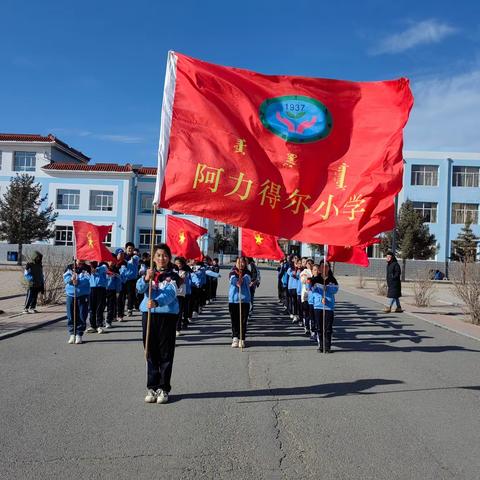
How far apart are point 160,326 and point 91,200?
45.7 m

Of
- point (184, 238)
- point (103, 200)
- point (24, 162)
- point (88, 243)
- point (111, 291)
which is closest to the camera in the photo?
point (88, 243)

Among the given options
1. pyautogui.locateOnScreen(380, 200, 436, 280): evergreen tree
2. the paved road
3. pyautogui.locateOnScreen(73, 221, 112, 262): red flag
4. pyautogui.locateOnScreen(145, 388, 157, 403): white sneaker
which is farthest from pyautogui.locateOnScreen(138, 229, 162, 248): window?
pyautogui.locateOnScreen(145, 388, 157, 403): white sneaker

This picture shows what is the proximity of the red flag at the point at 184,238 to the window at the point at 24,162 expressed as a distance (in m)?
38.9

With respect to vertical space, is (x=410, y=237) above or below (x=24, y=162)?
below

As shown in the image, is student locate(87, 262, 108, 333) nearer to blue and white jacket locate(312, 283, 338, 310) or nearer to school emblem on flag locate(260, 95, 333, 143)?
blue and white jacket locate(312, 283, 338, 310)

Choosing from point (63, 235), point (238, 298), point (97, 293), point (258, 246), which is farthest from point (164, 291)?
→ point (63, 235)

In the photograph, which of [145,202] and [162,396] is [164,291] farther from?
[145,202]

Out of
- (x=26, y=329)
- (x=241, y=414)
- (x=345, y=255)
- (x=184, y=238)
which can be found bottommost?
(x=26, y=329)

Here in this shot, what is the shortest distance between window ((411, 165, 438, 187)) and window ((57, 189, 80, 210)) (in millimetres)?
31361

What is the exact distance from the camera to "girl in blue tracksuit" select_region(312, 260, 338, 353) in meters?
9.82

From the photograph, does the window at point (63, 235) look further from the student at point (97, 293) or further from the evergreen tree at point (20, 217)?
the student at point (97, 293)

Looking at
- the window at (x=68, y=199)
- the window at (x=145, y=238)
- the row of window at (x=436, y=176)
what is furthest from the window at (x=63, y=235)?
the row of window at (x=436, y=176)

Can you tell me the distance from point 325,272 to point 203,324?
467cm

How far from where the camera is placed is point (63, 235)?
49594 mm
